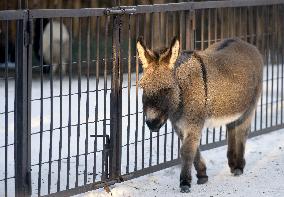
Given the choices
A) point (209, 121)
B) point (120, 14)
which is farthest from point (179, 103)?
point (120, 14)

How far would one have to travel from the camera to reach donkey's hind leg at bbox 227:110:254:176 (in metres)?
7.75

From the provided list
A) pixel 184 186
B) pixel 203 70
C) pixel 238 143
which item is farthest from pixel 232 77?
pixel 184 186

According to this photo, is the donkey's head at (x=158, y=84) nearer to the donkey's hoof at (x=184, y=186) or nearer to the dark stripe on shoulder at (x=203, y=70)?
the dark stripe on shoulder at (x=203, y=70)

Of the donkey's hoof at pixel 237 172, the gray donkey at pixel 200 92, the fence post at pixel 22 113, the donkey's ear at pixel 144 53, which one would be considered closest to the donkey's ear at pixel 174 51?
the gray donkey at pixel 200 92

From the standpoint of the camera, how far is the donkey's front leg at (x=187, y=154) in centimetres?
700

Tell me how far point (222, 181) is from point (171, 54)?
5.17ft

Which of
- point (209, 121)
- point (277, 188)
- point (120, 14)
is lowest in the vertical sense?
point (277, 188)

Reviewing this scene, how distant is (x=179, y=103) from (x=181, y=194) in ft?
2.84

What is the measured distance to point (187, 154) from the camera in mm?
7004

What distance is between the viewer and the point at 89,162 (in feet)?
25.7

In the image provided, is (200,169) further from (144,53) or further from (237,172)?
(144,53)

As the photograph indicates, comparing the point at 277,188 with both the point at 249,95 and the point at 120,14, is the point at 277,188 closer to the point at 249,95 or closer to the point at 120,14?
the point at 249,95

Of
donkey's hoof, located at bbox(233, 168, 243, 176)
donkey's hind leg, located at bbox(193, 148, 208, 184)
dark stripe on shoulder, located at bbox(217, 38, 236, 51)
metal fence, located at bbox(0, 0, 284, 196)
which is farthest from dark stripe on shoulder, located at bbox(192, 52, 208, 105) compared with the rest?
donkey's hoof, located at bbox(233, 168, 243, 176)

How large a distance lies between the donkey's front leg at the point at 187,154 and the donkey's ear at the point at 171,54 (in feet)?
2.29
